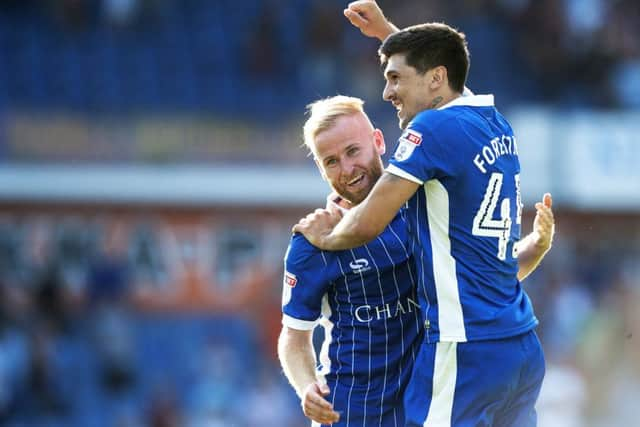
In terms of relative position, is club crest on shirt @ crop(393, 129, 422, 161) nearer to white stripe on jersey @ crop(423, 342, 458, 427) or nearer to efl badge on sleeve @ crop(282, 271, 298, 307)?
white stripe on jersey @ crop(423, 342, 458, 427)

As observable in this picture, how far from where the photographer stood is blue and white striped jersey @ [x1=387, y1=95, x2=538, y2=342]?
14.6ft

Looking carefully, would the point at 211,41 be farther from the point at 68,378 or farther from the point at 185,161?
the point at 68,378

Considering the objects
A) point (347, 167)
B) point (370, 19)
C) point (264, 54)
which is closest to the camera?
point (347, 167)

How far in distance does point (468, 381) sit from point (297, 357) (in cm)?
83

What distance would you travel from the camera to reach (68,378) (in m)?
14.5

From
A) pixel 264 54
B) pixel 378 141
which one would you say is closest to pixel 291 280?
pixel 378 141

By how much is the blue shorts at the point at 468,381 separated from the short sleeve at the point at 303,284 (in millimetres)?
566

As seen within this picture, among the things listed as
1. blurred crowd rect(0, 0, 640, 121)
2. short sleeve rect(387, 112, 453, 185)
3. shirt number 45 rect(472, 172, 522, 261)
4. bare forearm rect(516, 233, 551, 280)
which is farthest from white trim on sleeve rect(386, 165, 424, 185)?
blurred crowd rect(0, 0, 640, 121)

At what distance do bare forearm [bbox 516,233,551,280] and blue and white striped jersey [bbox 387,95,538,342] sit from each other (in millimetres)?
584

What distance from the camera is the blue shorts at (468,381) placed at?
4477 mm

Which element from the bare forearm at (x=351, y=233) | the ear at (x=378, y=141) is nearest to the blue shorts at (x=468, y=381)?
the bare forearm at (x=351, y=233)

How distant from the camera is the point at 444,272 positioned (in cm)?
449

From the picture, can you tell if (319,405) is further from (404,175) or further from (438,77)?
(438,77)

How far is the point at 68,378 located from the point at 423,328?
1038 cm
